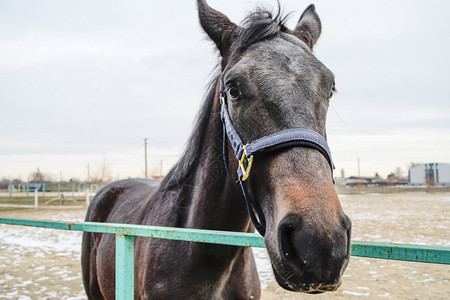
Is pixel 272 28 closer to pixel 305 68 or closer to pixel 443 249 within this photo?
pixel 305 68

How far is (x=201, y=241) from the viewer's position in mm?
1512

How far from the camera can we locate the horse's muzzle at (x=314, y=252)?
110 cm

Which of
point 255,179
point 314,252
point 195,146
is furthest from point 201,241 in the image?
point 195,146

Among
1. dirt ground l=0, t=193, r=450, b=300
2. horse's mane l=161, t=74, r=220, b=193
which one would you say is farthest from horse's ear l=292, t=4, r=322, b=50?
dirt ground l=0, t=193, r=450, b=300

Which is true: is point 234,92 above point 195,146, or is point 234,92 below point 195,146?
above

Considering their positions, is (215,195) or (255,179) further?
(215,195)

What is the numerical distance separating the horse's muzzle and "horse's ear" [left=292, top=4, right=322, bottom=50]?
132 cm

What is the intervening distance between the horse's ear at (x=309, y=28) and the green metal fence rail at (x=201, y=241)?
1293 mm

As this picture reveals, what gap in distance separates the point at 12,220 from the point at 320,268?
2.25 metres

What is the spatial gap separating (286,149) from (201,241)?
557 mm

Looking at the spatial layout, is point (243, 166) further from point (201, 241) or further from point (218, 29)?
point (218, 29)

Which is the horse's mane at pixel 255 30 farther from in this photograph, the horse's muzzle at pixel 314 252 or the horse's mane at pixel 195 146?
the horse's muzzle at pixel 314 252

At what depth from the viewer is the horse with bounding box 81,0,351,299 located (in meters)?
1.17

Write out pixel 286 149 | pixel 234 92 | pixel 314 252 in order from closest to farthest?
pixel 314 252, pixel 286 149, pixel 234 92
